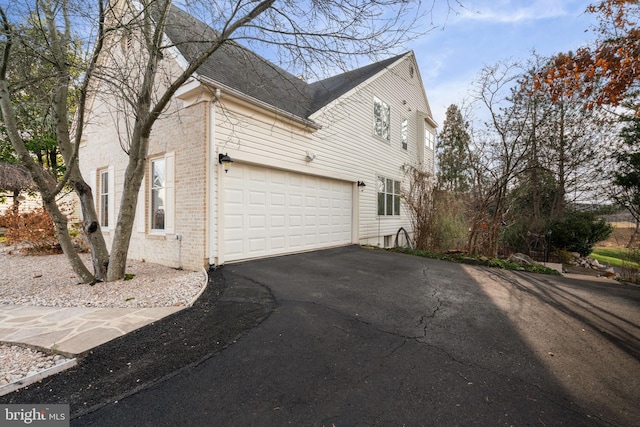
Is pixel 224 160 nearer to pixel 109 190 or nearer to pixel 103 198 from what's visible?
pixel 109 190

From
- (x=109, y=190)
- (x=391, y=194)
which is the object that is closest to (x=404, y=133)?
(x=391, y=194)

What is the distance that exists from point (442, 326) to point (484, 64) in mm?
7824

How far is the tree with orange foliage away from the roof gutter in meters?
5.03

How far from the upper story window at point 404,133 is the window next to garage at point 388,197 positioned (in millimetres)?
2014

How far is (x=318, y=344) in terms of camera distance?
2861 mm

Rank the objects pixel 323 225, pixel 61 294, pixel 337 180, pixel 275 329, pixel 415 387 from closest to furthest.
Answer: pixel 415 387
pixel 275 329
pixel 61 294
pixel 323 225
pixel 337 180

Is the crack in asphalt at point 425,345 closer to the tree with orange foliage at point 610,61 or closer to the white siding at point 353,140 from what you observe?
the white siding at point 353,140

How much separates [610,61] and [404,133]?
8760mm

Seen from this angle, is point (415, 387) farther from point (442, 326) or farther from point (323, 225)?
point (323, 225)

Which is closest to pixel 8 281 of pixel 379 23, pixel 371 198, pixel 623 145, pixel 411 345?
pixel 411 345

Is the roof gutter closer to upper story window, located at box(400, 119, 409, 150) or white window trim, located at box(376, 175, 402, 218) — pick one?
white window trim, located at box(376, 175, 402, 218)

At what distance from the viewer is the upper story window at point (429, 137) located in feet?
47.8

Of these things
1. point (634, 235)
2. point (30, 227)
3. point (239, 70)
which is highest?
point (239, 70)

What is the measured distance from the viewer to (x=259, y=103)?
6289mm
